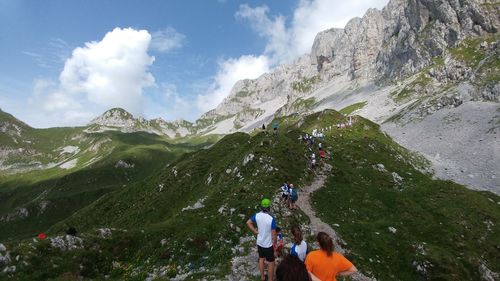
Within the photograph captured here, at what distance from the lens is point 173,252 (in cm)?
2542

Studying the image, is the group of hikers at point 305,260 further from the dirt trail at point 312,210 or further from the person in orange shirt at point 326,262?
the dirt trail at point 312,210

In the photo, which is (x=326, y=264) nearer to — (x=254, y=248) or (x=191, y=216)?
(x=254, y=248)

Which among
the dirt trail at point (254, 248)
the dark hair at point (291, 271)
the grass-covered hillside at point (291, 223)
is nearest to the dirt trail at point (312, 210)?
the dirt trail at point (254, 248)

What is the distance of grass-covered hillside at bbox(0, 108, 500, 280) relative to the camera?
23656 mm

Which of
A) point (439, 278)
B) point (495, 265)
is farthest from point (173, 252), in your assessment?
point (495, 265)

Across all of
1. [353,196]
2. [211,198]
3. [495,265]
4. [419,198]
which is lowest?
[495,265]

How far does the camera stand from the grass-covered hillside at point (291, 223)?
2366 cm

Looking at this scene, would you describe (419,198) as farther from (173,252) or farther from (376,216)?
(173,252)

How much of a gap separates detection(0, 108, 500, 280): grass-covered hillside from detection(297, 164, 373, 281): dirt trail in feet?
2.91

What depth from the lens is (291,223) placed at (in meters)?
30.0

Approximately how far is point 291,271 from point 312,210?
101ft

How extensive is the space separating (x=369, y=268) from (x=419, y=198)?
815 inches

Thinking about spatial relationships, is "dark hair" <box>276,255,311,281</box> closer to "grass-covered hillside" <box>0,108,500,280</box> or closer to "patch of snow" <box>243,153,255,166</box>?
"grass-covered hillside" <box>0,108,500,280</box>

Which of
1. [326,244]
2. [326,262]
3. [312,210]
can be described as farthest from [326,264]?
[312,210]
